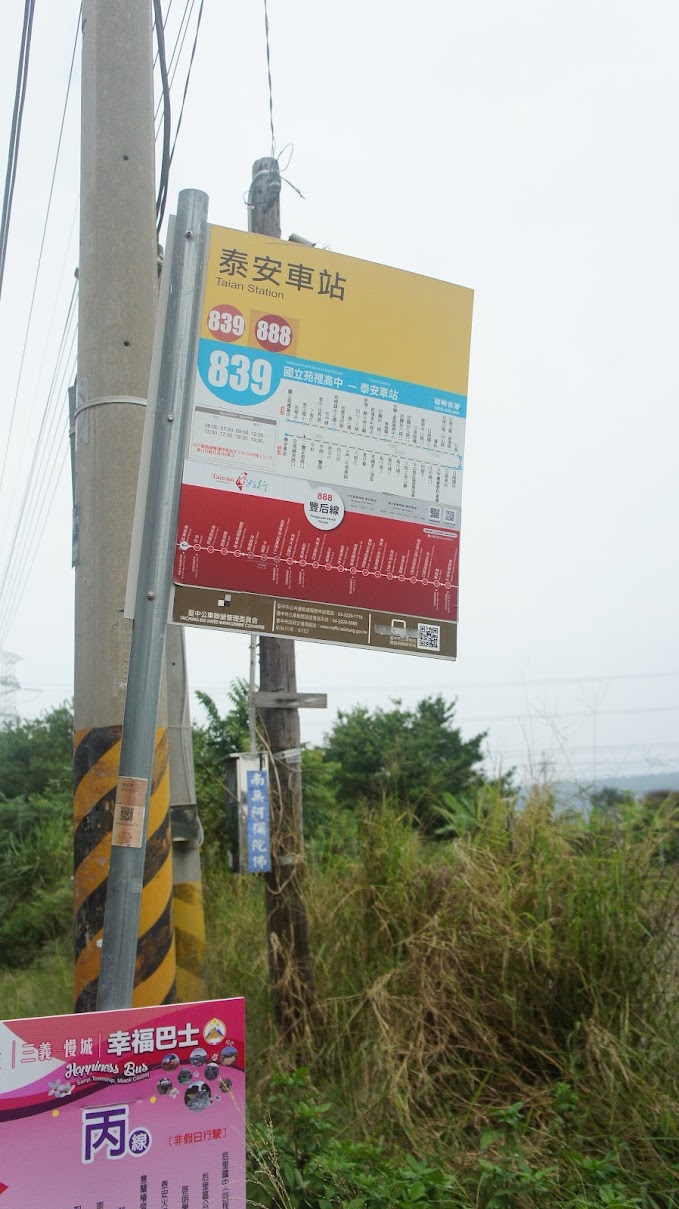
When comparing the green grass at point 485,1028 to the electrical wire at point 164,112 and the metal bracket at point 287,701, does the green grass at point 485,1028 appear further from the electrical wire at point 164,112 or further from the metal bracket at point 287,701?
the electrical wire at point 164,112

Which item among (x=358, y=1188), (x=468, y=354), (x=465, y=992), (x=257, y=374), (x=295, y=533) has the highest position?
(x=468, y=354)

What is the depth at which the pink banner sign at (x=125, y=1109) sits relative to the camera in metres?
1.90

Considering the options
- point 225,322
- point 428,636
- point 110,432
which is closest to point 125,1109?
point 428,636

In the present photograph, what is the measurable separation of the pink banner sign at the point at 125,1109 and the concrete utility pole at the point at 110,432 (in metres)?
0.98

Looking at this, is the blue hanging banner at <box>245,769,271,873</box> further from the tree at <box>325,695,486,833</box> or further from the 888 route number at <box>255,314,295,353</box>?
the tree at <box>325,695,486,833</box>

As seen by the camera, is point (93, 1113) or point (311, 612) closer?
point (93, 1113)

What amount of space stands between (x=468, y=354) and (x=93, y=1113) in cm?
221

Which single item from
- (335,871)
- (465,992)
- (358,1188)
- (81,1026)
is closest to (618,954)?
(465,992)

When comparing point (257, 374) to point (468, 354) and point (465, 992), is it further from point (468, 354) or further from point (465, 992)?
point (465, 992)

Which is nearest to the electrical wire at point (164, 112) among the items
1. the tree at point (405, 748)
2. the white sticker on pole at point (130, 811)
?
the white sticker on pole at point (130, 811)

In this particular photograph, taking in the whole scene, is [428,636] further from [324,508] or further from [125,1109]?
[125,1109]

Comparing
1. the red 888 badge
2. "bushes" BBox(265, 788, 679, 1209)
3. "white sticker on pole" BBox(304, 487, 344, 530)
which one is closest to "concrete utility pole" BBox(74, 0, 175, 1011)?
the red 888 badge

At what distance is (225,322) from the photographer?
2584mm

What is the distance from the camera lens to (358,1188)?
310 centimetres
